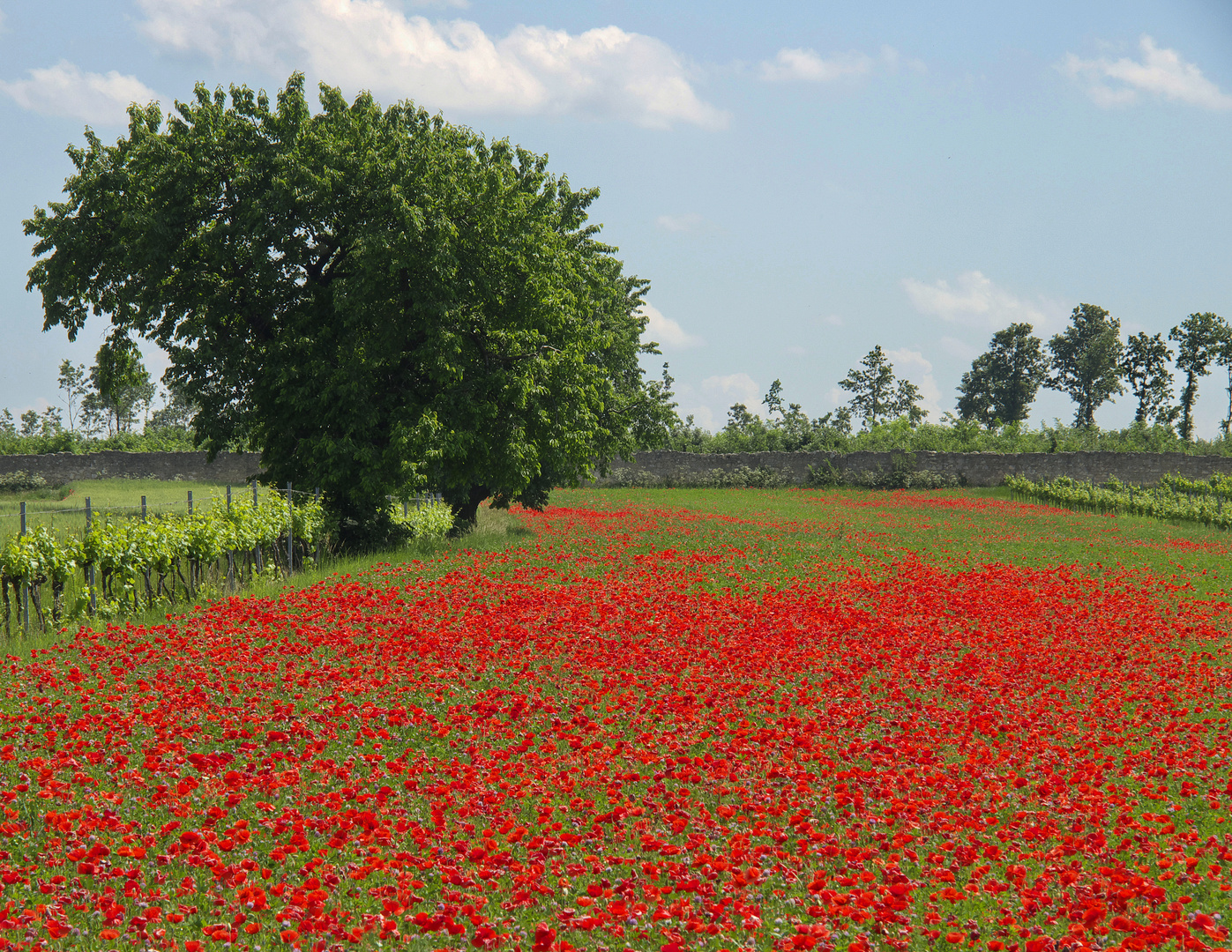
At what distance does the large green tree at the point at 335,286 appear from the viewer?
18719 millimetres

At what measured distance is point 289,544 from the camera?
51.6 ft

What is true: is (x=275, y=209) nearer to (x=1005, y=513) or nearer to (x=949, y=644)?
(x=949, y=644)

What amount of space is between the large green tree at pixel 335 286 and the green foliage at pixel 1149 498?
68.9 feet

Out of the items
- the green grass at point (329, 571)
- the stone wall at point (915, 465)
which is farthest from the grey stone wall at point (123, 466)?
the green grass at point (329, 571)

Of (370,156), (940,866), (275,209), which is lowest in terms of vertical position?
(940,866)

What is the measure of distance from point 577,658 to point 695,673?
1326mm

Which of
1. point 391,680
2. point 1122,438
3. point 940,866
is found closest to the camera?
point 940,866

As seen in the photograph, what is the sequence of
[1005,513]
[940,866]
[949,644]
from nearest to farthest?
[940,866]
[949,644]
[1005,513]

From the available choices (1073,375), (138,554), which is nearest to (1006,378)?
(1073,375)

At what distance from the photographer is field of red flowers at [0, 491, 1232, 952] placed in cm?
439

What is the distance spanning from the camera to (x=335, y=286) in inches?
747

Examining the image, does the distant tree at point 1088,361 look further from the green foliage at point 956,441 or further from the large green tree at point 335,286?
the large green tree at point 335,286

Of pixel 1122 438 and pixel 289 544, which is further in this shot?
pixel 1122 438

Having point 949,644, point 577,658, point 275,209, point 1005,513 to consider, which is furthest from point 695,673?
point 1005,513
